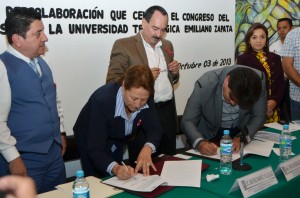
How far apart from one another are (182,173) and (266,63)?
1.76 m

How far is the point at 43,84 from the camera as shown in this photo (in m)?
2.00

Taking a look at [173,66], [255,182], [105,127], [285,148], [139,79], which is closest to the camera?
[255,182]

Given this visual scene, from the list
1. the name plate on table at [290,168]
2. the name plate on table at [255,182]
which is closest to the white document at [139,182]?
the name plate on table at [255,182]

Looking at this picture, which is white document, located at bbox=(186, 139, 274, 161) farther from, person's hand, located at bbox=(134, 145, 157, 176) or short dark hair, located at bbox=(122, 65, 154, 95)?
short dark hair, located at bbox=(122, 65, 154, 95)


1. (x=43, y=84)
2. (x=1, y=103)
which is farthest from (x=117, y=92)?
(x=1, y=103)

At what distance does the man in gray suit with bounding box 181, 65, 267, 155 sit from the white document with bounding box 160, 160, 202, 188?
247 mm

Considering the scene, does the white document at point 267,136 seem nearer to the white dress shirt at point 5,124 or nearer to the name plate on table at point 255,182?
the name plate on table at point 255,182

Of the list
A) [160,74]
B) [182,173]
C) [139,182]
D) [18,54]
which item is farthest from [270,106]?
[18,54]

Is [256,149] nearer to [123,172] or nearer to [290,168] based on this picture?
[290,168]

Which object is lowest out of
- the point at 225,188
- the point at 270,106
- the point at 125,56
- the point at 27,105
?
the point at 225,188

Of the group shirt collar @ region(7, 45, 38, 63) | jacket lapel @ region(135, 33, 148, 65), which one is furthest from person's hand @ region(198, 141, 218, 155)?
shirt collar @ region(7, 45, 38, 63)

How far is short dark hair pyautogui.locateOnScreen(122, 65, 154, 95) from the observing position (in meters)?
1.79

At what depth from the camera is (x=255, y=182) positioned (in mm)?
1572

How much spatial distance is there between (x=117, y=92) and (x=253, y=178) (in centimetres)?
85
